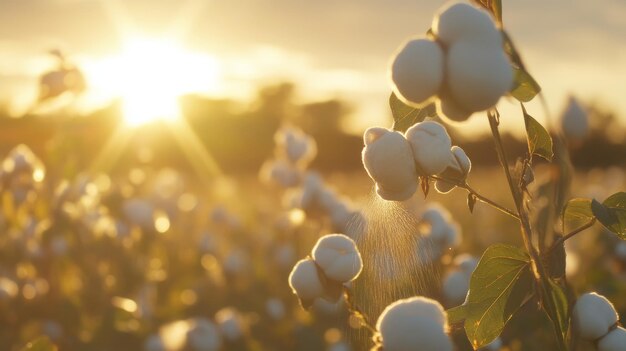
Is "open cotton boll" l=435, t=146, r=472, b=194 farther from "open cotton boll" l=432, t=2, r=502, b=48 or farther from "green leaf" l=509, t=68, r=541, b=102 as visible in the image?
"open cotton boll" l=432, t=2, r=502, b=48

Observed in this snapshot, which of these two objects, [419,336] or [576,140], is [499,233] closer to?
[576,140]

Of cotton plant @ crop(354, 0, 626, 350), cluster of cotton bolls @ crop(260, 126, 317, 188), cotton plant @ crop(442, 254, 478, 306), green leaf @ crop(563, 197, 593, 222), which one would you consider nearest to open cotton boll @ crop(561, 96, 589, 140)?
cotton plant @ crop(354, 0, 626, 350)

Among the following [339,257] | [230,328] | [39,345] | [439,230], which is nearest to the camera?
[339,257]

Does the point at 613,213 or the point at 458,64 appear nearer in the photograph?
the point at 458,64

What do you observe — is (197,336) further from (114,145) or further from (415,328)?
(114,145)

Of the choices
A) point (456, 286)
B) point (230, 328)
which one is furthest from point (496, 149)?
point (230, 328)

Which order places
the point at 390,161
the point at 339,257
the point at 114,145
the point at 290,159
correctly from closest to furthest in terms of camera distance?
the point at 390,161 < the point at 339,257 < the point at 290,159 < the point at 114,145

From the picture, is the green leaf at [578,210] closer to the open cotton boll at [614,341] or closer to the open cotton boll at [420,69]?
the open cotton boll at [614,341]
